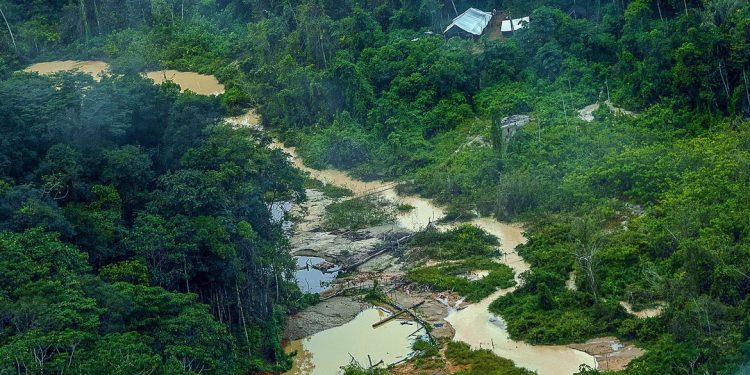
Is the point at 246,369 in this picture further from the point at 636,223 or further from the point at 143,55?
the point at 143,55

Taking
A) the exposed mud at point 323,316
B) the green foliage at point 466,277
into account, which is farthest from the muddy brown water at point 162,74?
the exposed mud at point 323,316

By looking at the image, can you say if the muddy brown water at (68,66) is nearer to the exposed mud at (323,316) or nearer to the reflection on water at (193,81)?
the reflection on water at (193,81)

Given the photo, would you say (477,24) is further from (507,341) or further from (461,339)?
(507,341)

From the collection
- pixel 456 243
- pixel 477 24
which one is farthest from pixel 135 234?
pixel 477 24

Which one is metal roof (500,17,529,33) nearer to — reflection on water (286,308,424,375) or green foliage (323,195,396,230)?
green foliage (323,195,396,230)

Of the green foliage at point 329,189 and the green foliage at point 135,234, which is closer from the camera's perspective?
the green foliage at point 135,234

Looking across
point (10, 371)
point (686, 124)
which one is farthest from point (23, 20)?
point (10, 371)
